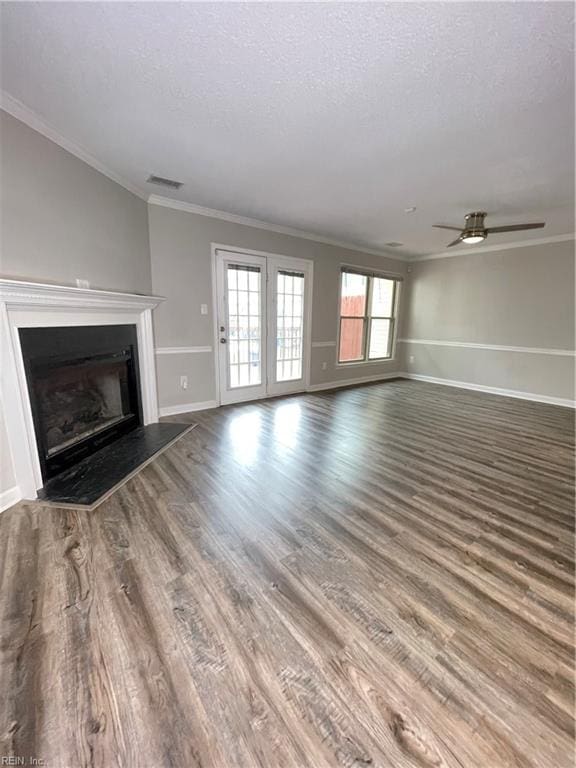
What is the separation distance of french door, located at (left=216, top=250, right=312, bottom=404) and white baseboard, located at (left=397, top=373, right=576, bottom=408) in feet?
9.88

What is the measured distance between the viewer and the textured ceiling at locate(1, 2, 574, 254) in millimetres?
1356

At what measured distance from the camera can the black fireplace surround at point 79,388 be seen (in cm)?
222

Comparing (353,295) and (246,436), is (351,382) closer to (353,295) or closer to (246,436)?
(353,295)

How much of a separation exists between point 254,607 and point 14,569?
126 cm

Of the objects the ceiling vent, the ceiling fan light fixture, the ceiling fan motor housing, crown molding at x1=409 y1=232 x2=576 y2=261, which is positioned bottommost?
the ceiling fan light fixture

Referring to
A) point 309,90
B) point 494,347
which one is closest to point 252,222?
point 309,90

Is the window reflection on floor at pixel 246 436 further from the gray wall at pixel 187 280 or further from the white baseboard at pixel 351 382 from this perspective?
the white baseboard at pixel 351 382

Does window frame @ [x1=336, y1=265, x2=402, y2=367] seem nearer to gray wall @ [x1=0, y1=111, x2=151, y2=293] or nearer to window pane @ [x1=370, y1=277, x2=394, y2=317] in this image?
window pane @ [x1=370, y1=277, x2=394, y2=317]

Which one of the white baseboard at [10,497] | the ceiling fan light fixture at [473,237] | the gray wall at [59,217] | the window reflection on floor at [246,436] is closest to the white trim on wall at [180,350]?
the gray wall at [59,217]

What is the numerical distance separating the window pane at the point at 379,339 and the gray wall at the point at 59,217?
4.65 meters

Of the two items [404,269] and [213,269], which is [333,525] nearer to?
[213,269]

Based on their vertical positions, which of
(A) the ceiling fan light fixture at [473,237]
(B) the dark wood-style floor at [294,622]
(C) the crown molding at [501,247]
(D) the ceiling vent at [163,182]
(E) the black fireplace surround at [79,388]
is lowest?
(B) the dark wood-style floor at [294,622]

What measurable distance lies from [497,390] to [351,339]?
2.80m

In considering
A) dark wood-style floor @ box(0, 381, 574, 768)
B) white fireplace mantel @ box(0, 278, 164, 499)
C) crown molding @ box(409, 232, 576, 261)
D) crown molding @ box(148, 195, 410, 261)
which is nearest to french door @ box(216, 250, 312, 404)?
crown molding @ box(148, 195, 410, 261)
